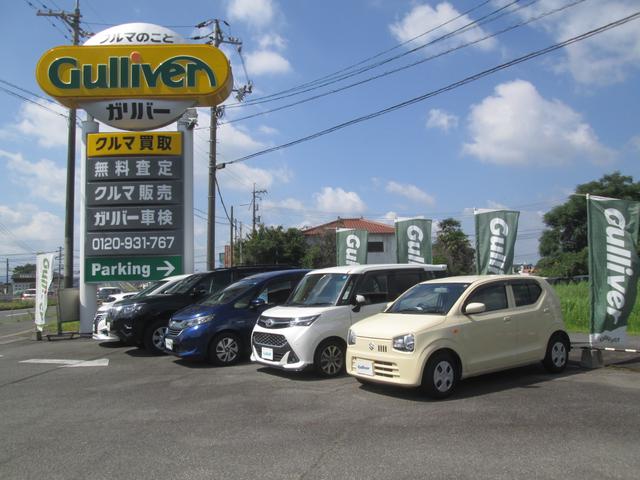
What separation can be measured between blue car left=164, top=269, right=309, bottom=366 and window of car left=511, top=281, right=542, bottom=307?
4.60 m

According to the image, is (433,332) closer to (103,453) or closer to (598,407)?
(598,407)

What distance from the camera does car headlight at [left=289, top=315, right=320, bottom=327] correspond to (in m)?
8.88

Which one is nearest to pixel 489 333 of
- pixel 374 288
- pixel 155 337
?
pixel 374 288

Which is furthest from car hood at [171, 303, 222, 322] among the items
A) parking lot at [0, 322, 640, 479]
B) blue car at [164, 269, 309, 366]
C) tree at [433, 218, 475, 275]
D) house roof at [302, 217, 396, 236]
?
house roof at [302, 217, 396, 236]

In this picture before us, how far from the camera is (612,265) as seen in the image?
9.58m

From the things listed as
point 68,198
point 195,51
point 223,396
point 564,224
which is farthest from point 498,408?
point 564,224

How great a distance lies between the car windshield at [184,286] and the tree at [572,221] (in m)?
33.6

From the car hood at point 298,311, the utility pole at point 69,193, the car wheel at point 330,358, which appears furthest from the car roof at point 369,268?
the utility pole at point 69,193

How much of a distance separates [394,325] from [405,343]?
1.54 feet

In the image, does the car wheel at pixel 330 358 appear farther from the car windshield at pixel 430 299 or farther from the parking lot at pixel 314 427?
the car windshield at pixel 430 299

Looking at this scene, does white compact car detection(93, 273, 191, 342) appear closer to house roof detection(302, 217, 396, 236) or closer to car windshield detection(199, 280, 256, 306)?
car windshield detection(199, 280, 256, 306)

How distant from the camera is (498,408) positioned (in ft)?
22.4

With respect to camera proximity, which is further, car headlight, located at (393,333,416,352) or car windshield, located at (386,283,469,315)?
car windshield, located at (386,283,469,315)

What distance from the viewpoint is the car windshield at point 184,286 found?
42.9 feet
